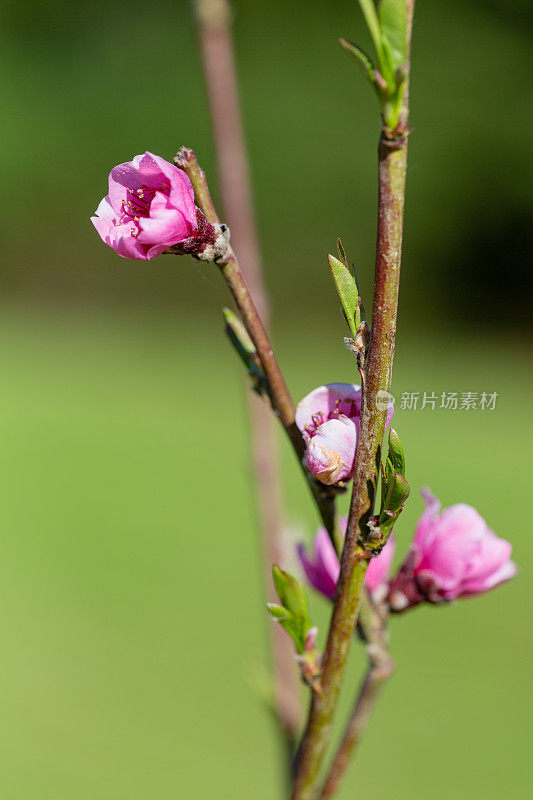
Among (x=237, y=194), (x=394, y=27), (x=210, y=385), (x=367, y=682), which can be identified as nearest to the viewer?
(x=394, y=27)

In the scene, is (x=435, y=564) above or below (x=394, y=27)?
below

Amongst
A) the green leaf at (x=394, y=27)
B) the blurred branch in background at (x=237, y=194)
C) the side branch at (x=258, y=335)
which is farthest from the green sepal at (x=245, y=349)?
the blurred branch in background at (x=237, y=194)

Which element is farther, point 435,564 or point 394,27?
point 435,564

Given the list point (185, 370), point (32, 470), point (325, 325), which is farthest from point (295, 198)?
point (32, 470)

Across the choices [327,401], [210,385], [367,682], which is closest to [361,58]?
[327,401]

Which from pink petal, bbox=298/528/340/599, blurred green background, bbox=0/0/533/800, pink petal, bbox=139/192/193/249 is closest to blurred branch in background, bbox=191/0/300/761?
blurred green background, bbox=0/0/533/800

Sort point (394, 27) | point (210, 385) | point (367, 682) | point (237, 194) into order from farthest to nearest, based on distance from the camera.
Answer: point (210, 385) < point (237, 194) < point (367, 682) < point (394, 27)

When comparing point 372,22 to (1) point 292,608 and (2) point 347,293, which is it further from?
(1) point 292,608
